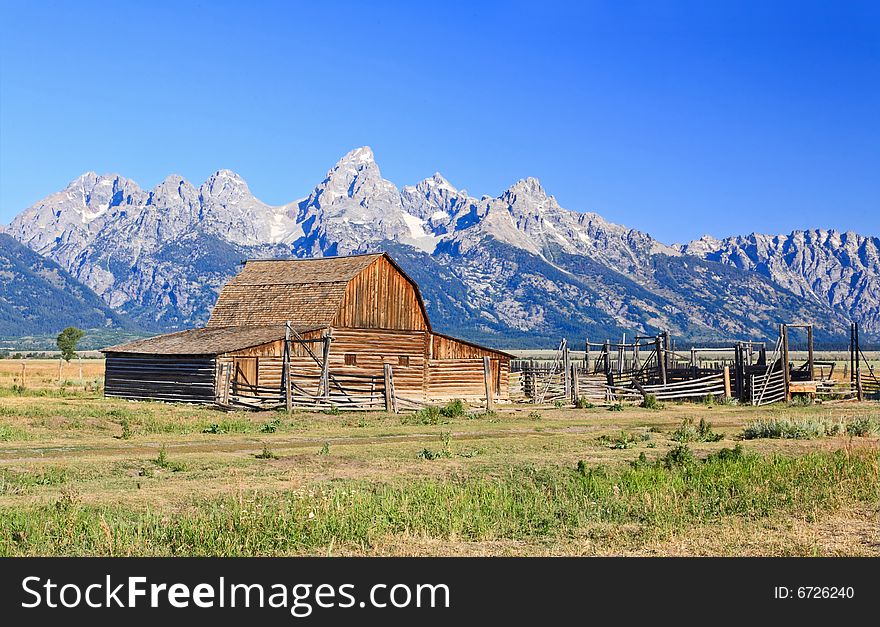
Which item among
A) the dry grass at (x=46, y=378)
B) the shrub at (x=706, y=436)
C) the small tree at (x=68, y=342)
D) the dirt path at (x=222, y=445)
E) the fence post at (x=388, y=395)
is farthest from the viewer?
the small tree at (x=68, y=342)

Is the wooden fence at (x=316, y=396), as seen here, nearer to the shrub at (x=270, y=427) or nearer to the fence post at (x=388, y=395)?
the fence post at (x=388, y=395)

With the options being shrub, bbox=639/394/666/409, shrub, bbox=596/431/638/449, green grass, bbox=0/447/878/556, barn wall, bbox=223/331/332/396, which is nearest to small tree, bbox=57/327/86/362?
barn wall, bbox=223/331/332/396

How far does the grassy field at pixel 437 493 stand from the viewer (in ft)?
43.2

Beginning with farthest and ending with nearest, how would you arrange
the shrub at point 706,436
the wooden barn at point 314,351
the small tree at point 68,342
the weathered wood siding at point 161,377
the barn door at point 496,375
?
1. the small tree at point 68,342
2. the barn door at point 496,375
3. the weathered wood siding at point 161,377
4. the wooden barn at point 314,351
5. the shrub at point 706,436

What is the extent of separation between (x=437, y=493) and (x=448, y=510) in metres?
1.28

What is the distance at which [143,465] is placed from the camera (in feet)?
69.5

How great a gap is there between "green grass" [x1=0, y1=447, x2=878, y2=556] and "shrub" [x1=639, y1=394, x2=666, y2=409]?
86.1ft

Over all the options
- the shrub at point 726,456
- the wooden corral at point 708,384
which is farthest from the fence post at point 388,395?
the shrub at point 726,456

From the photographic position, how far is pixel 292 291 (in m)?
53.4

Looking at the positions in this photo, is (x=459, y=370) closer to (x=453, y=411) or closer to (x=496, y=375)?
(x=496, y=375)

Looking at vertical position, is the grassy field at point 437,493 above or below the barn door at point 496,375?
below

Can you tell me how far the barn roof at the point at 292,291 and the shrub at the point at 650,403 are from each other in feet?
43.5
